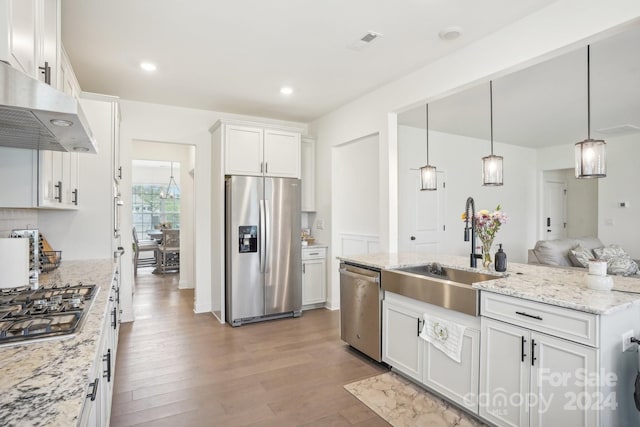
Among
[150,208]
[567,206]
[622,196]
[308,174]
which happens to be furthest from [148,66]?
[567,206]

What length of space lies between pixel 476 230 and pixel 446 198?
11.3ft

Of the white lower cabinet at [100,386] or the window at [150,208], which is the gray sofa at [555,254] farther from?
the window at [150,208]

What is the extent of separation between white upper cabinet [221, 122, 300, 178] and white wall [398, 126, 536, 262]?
1.83 m

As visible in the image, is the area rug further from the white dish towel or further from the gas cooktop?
the gas cooktop

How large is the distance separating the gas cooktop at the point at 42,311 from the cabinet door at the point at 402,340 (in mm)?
2086

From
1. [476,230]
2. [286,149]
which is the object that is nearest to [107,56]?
[286,149]

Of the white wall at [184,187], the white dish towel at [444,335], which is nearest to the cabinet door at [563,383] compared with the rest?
the white dish towel at [444,335]

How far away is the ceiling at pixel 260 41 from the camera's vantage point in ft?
7.96

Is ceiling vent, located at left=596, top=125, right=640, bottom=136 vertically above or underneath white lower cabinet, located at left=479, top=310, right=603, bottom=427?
above

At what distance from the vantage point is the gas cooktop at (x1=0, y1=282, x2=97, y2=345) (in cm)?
123

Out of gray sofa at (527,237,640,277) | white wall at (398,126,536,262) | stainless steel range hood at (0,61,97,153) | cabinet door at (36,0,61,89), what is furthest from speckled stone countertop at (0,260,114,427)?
gray sofa at (527,237,640,277)

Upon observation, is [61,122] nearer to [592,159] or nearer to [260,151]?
[592,159]

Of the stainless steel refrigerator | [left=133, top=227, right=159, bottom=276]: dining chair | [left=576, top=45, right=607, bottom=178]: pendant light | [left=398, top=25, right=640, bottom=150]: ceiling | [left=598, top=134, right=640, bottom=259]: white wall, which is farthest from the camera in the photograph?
[left=133, top=227, right=159, bottom=276]: dining chair

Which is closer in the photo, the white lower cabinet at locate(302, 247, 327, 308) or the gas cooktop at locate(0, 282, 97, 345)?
the gas cooktop at locate(0, 282, 97, 345)
